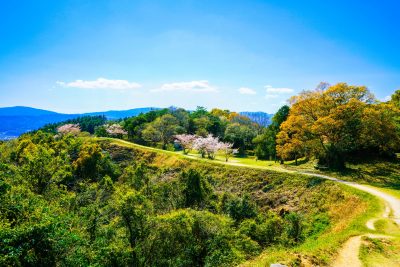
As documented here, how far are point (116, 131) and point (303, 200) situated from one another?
7913 cm

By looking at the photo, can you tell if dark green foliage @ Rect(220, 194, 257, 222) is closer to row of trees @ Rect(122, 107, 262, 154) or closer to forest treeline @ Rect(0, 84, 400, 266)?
forest treeline @ Rect(0, 84, 400, 266)

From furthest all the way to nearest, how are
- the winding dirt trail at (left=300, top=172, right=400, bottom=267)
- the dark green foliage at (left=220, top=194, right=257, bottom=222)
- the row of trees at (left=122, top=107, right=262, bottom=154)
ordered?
the row of trees at (left=122, top=107, right=262, bottom=154) → the dark green foliage at (left=220, top=194, right=257, bottom=222) → the winding dirt trail at (left=300, top=172, right=400, bottom=267)

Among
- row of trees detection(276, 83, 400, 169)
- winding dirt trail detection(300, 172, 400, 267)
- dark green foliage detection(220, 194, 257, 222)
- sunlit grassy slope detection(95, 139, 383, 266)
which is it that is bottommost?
dark green foliage detection(220, 194, 257, 222)

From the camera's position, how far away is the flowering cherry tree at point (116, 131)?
9708 centimetres

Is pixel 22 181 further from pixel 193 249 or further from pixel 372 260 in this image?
pixel 372 260

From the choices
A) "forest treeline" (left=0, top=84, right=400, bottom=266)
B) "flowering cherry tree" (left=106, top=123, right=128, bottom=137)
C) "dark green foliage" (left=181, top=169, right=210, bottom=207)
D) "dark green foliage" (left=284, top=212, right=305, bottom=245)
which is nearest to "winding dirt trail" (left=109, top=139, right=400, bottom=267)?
"forest treeline" (left=0, top=84, right=400, bottom=266)

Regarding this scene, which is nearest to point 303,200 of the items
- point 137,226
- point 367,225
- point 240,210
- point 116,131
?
point 240,210

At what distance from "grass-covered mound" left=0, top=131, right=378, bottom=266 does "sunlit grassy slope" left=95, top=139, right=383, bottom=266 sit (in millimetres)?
129

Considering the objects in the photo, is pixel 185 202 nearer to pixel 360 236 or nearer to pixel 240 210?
pixel 240 210

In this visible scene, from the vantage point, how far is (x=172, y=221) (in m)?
20.5

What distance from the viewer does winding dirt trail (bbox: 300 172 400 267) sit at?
43.3ft

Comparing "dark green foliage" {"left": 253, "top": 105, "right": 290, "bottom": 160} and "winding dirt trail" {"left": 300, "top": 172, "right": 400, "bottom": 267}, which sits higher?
"dark green foliage" {"left": 253, "top": 105, "right": 290, "bottom": 160}

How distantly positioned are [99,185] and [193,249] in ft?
90.0

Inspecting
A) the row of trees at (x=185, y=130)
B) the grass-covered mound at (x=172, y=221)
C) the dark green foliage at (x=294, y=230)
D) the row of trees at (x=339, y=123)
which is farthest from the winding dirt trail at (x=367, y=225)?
the row of trees at (x=185, y=130)
